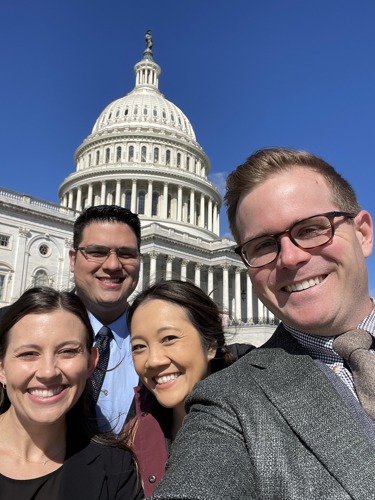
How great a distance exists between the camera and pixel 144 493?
10.0ft

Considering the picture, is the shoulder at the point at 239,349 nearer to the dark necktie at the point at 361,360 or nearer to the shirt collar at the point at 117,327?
the shirt collar at the point at 117,327

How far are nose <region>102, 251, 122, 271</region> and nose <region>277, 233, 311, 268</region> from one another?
9.19 feet

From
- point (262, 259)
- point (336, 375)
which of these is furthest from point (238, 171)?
point (336, 375)

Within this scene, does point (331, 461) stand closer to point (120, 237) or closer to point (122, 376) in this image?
point (122, 376)

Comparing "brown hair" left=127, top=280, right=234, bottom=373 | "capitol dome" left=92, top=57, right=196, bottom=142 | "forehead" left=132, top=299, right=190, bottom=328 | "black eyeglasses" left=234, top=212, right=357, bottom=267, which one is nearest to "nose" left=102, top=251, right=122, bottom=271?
"brown hair" left=127, top=280, right=234, bottom=373

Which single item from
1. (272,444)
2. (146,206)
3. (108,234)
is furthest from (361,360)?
(146,206)

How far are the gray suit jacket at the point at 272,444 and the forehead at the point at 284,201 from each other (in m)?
0.82

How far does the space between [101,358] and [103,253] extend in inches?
47.5

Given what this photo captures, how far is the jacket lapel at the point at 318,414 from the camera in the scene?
6.06 ft

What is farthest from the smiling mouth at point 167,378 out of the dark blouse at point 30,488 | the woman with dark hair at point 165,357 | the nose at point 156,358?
the dark blouse at point 30,488

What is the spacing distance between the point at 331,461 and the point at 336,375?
50 centimetres

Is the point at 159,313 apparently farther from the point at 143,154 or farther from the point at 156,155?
the point at 156,155

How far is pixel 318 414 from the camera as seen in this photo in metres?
2.06

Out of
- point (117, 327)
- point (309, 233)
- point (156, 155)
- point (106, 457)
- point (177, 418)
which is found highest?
point (156, 155)
